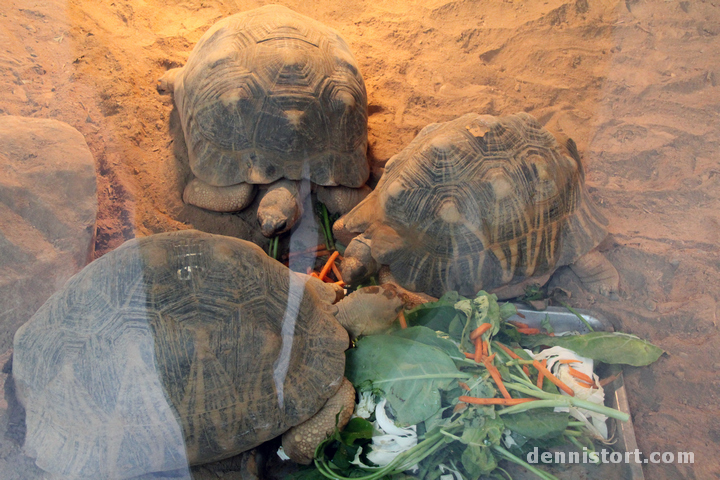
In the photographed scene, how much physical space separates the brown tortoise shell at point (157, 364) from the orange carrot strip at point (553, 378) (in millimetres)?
933

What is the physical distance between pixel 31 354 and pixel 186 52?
8.85 ft

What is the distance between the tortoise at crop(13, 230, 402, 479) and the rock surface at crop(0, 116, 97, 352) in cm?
13

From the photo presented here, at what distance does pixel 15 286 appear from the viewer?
177 cm

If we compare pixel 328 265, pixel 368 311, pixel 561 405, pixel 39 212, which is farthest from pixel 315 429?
pixel 39 212

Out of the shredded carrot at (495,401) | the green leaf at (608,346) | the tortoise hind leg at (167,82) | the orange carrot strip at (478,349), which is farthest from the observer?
the tortoise hind leg at (167,82)

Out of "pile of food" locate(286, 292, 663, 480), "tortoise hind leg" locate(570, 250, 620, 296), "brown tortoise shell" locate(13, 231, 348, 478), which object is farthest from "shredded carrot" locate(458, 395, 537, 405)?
"tortoise hind leg" locate(570, 250, 620, 296)

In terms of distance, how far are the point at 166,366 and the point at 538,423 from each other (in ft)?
4.46

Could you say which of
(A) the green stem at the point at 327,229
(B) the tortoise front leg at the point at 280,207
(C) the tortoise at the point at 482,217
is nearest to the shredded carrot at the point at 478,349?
(C) the tortoise at the point at 482,217

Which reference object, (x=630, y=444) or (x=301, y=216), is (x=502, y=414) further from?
(x=301, y=216)

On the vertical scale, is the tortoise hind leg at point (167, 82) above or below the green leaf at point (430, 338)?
above

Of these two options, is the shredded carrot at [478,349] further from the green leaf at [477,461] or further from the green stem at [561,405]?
the green leaf at [477,461]

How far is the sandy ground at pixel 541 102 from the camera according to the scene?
2.19m

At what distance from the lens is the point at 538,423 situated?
1.67 meters

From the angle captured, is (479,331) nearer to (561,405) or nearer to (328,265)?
(561,405)
